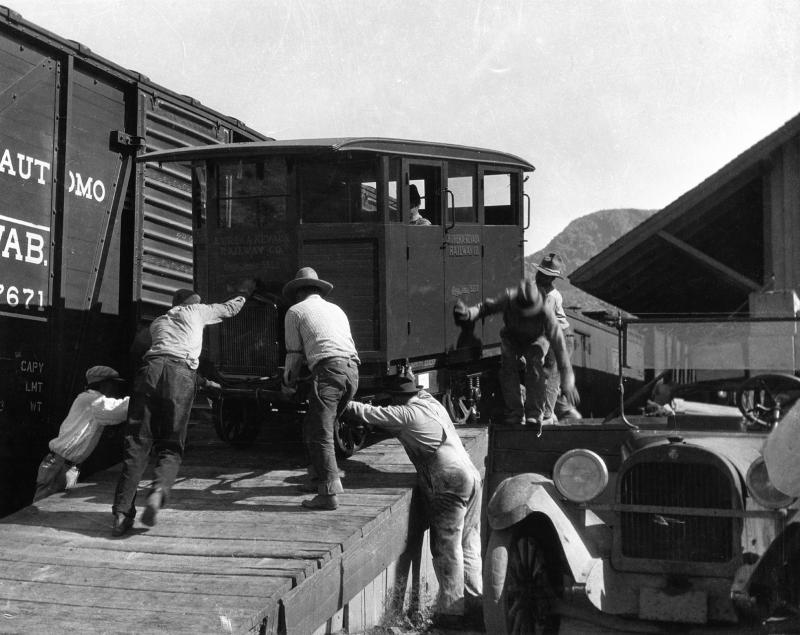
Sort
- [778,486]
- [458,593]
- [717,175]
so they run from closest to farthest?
[778,486]
[458,593]
[717,175]

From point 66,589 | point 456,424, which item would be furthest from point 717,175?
point 66,589

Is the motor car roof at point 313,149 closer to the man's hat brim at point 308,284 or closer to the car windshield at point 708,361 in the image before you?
the man's hat brim at point 308,284

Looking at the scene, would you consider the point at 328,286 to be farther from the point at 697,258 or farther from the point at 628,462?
the point at 697,258

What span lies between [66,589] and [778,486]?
3.90 metres

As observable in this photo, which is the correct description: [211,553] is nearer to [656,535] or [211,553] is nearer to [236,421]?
[656,535]

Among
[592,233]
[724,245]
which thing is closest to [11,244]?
[724,245]

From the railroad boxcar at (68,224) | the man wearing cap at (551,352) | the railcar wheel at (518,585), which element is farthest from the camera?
the man wearing cap at (551,352)

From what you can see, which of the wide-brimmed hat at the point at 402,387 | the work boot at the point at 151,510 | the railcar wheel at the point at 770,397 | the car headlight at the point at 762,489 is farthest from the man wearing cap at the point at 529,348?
the work boot at the point at 151,510

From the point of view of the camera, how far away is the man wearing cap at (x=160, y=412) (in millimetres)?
6074

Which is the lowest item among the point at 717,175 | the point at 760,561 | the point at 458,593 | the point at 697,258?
the point at 458,593

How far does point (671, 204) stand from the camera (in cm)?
1190

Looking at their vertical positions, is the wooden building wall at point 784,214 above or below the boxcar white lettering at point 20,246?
above

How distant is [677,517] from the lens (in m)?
5.14

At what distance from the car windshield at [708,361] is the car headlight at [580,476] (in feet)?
3.12
